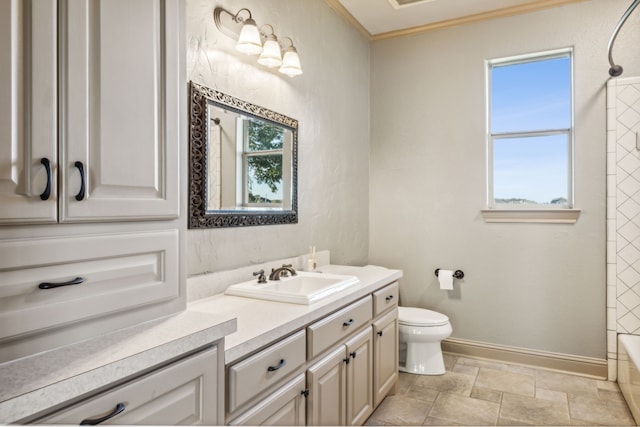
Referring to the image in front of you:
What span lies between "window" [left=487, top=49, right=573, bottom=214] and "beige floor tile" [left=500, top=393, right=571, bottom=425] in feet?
4.65

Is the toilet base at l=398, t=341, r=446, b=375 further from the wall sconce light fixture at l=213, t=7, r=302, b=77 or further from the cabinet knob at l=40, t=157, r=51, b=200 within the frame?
the cabinet knob at l=40, t=157, r=51, b=200

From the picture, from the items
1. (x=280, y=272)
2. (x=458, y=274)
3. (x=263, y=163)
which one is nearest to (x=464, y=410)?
(x=458, y=274)

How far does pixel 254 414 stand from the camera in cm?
140

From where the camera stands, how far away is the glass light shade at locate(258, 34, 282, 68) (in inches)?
87.8

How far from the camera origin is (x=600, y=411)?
2.56 m

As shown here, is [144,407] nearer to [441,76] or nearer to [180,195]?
[180,195]

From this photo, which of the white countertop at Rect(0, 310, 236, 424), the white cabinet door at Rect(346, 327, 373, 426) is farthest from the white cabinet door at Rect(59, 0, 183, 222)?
the white cabinet door at Rect(346, 327, 373, 426)

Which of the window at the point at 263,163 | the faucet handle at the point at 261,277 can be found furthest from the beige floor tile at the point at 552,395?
the window at the point at 263,163

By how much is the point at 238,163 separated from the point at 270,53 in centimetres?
62

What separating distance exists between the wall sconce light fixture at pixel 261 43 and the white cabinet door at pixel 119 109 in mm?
879

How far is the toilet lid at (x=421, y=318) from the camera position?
306 centimetres

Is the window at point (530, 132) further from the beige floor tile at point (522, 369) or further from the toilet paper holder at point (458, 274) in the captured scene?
the beige floor tile at point (522, 369)

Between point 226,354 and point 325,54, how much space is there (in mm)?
2465

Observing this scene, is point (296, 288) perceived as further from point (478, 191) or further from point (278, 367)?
point (478, 191)
